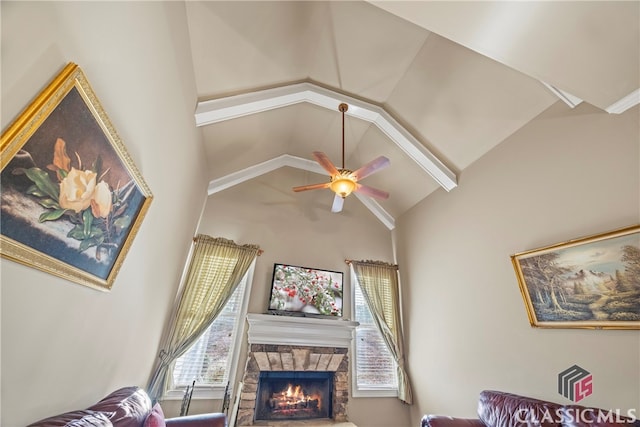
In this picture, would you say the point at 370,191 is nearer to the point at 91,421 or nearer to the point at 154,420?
the point at 154,420

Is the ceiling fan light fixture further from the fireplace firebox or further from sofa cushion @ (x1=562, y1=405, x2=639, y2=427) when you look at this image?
the fireplace firebox

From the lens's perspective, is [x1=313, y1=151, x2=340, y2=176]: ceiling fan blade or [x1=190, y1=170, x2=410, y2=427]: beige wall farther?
[x1=190, y1=170, x2=410, y2=427]: beige wall

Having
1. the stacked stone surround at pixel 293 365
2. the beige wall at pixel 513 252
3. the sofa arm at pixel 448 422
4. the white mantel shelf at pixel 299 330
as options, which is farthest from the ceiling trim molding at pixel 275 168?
the sofa arm at pixel 448 422

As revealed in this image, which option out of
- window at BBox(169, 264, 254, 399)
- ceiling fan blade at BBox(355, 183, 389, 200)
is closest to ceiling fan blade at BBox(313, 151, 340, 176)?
ceiling fan blade at BBox(355, 183, 389, 200)

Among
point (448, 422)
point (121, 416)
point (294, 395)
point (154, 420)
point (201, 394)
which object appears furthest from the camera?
point (294, 395)

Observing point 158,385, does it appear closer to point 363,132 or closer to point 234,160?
point 234,160

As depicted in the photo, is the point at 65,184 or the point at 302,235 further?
the point at 302,235

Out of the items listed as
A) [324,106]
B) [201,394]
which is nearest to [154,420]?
[201,394]

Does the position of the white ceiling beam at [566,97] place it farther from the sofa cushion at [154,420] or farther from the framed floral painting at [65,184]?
the sofa cushion at [154,420]

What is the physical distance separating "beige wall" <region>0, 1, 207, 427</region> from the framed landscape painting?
344 cm

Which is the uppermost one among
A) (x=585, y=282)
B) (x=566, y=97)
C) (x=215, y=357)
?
(x=566, y=97)

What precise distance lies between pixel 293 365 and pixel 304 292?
982 millimetres

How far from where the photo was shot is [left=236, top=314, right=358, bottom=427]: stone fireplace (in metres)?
3.40

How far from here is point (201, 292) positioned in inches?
136
